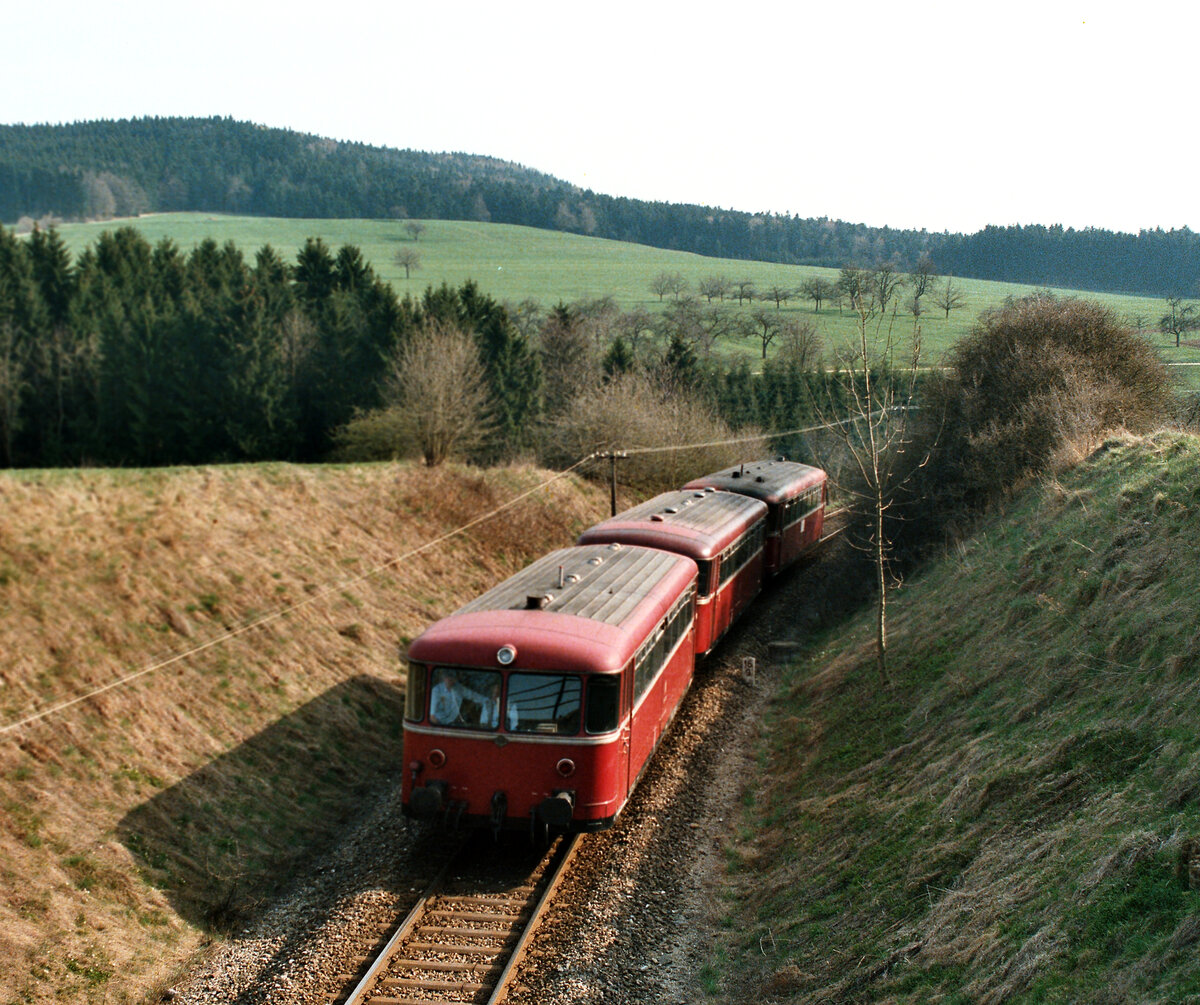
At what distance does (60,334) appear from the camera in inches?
1684

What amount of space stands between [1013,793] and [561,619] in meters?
5.10

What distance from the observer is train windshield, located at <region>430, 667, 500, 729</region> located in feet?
34.9

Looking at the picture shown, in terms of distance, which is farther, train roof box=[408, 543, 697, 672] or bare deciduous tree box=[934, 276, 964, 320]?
bare deciduous tree box=[934, 276, 964, 320]

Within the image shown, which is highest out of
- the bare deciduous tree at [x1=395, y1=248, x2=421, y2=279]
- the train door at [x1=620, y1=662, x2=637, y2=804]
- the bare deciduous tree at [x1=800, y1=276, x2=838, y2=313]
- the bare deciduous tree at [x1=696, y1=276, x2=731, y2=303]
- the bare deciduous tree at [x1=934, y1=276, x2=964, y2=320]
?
the bare deciduous tree at [x1=395, y1=248, x2=421, y2=279]

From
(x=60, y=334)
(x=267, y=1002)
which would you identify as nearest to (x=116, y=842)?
(x=267, y=1002)

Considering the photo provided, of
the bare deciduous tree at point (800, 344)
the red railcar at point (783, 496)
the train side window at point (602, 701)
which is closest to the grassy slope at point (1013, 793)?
the train side window at point (602, 701)

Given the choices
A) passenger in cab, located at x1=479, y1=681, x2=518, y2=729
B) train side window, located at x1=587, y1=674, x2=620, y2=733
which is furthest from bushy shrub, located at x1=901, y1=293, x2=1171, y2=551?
passenger in cab, located at x1=479, y1=681, x2=518, y2=729

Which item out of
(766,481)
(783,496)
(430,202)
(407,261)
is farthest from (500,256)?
(783,496)

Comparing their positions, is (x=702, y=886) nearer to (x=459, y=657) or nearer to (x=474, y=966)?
(x=474, y=966)

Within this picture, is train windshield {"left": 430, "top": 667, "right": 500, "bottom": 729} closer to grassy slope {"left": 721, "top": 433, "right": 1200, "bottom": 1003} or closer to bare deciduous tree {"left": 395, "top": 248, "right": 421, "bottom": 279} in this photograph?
grassy slope {"left": 721, "top": 433, "right": 1200, "bottom": 1003}

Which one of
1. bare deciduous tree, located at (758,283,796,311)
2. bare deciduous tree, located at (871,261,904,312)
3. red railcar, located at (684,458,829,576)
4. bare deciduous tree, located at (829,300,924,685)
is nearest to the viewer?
bare deciduous tree, located at (829,300,924,685)

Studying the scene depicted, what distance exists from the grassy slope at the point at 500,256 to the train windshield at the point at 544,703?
5381 cm

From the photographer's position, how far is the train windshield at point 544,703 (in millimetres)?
10586

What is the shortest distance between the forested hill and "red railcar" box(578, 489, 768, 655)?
88.7 feet
